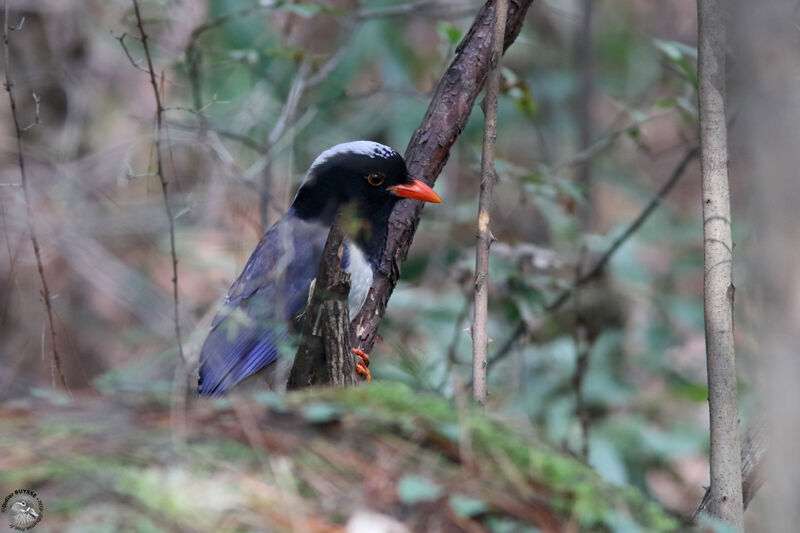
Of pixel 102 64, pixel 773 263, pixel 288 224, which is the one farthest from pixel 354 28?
pixel 773 263

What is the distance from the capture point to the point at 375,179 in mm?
4664

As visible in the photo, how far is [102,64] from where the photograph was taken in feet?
31.0

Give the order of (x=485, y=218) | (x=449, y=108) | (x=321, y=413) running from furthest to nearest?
1. (x=449, y=108)
2. (x=485, y=218)
3. (x=321, y=413)

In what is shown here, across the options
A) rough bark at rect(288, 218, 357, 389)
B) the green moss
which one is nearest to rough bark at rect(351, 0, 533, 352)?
rough bark at rect(288, 218, 357, 389)

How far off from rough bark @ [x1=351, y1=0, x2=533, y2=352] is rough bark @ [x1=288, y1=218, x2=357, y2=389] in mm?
817

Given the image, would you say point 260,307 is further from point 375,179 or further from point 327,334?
point 327,334

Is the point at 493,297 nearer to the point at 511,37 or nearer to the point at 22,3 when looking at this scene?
the point at 511,37

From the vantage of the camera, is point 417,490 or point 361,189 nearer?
point 417,490

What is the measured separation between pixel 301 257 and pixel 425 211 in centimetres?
193

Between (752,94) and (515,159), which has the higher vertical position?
(752,94)

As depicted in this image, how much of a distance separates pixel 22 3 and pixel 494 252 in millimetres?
5294

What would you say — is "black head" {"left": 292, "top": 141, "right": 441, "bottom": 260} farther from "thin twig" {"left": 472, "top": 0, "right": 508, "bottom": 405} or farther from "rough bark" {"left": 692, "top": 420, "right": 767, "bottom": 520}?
"rough bark" {"left": 692, "top": 420, "right": 767, "bottom": 520}

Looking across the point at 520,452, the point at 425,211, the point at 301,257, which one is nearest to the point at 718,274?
the point at 520,452

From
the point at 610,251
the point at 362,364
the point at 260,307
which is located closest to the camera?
the point at 362,364
